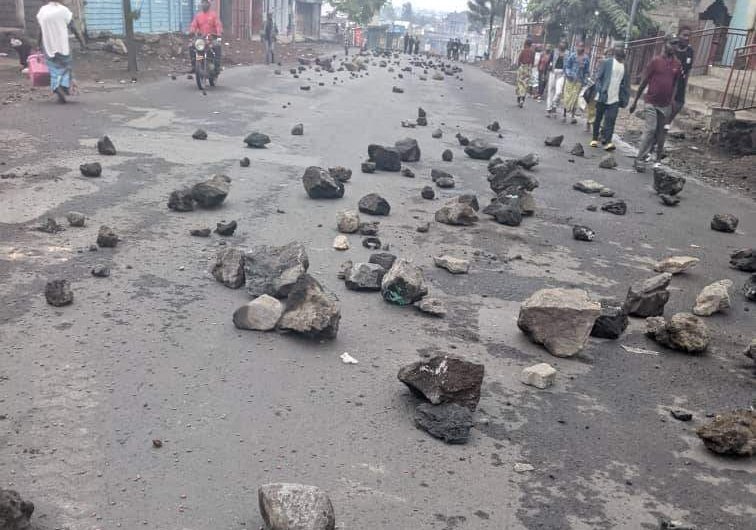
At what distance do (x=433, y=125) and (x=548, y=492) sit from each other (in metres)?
11.4

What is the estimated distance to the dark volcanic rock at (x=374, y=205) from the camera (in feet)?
22.0

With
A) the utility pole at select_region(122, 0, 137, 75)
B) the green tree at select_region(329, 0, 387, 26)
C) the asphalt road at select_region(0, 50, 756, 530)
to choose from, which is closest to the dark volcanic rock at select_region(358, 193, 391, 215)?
the asphalt road at select_region(0, 50, 756, 530)

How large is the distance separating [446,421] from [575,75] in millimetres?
14281

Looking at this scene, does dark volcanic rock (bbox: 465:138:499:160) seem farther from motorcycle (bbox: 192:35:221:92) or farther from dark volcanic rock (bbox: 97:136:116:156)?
motorcycle (bbox: 192:35:221:92)

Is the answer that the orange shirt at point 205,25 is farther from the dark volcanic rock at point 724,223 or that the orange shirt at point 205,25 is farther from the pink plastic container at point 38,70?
the dark volcanic rock at point 724,223

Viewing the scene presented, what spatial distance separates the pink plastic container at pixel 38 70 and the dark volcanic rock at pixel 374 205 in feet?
28.7

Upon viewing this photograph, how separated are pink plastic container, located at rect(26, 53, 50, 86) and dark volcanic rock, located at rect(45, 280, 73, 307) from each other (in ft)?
32.4

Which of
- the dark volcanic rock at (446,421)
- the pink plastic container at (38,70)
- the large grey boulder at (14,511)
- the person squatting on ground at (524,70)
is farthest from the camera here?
the person squatting on ground at (524,70)

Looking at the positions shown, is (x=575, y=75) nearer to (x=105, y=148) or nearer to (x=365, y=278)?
(x=105, y=148)

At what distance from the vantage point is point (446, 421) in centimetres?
321

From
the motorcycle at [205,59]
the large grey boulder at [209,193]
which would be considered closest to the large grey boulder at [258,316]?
the large grey boulder at [209,193]

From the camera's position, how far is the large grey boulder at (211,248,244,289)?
15.3ft

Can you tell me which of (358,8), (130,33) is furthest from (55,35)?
(358,8)

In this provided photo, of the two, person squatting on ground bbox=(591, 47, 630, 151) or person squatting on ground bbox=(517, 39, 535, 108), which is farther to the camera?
person squatting on ground bbox=(517, 39, 535, 108)
